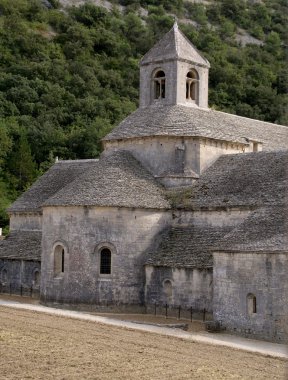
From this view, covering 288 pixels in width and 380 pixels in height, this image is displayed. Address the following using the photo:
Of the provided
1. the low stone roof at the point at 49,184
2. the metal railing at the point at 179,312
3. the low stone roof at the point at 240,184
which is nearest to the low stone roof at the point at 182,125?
the low stone roof at the point at 240,184

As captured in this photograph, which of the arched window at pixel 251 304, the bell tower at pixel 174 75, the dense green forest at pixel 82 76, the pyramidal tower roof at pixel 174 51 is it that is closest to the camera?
the arched window at pixel 251 304

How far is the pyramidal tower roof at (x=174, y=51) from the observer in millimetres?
39062

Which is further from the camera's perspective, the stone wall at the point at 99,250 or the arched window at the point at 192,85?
the arched window at the point at 192,85

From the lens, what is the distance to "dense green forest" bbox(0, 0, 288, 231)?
7631 cm

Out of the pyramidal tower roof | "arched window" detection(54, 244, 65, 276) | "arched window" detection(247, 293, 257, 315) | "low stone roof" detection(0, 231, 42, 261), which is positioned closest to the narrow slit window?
"low stone roof" detection(0, 231, 42, 261)

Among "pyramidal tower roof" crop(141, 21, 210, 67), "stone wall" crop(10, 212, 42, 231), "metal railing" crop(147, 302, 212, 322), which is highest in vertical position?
"pyramidal tower roof" crop(141, 21, 210, 67)

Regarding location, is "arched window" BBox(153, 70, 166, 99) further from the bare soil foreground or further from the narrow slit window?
the bare soil foreground

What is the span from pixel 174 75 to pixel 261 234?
44.1 feet

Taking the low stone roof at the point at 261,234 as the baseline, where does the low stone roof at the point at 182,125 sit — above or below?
above

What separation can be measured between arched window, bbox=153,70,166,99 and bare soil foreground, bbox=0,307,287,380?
15.9 meters

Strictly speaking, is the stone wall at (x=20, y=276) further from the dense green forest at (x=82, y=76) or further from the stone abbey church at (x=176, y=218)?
the dense green forest at (x=82, y=76)

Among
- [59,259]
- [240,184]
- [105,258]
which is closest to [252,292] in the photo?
[240,184]

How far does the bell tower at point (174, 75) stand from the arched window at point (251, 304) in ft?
46.2

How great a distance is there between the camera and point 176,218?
34.7m
